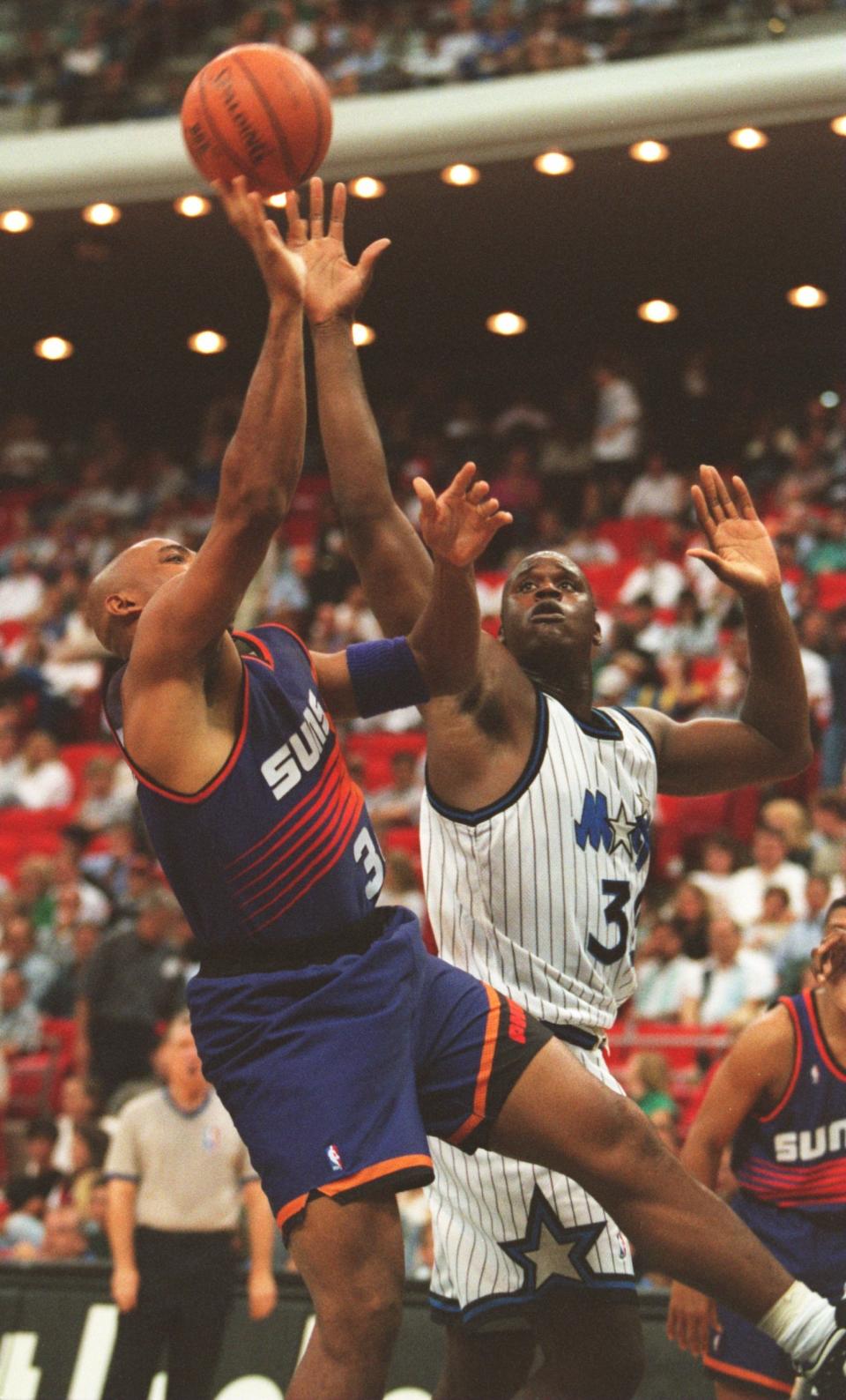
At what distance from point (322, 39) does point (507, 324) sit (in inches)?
161

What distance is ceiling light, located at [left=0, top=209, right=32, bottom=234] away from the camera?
53.7 feet

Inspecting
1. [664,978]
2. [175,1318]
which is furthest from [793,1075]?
[664,978]

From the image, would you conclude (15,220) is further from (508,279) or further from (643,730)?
(643,730)

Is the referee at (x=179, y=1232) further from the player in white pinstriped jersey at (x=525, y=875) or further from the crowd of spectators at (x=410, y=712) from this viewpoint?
the player in white pinstriped jersey at (x=525, y=875)

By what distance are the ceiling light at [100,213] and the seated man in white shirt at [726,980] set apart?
356 inches

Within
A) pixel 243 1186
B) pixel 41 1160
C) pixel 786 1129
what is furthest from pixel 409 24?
pixel 786 1129

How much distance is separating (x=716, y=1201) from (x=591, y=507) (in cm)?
1215

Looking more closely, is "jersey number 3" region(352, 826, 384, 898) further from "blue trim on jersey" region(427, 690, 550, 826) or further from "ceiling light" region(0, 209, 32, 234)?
"ceiling light" region(0, 209, 32, 234)

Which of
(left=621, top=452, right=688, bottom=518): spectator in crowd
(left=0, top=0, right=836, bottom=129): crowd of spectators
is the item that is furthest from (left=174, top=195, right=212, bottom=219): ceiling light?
(left=621, top=452, right=688, bottom=518): spectator in crowd

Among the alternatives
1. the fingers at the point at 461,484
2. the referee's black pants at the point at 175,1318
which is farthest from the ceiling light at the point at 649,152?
the fingers at the point at 461,484

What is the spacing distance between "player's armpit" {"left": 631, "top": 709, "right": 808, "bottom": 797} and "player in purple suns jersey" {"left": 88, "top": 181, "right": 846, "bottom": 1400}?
109 cm

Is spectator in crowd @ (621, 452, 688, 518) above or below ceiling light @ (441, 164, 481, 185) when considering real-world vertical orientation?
below

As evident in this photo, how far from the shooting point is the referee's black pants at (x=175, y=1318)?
7.28 meters

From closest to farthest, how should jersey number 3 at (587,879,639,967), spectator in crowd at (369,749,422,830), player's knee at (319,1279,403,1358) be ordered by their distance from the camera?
player's knee at (319,1279,403,1358) < jersey number 3 at (587,879,639,967) < spectator in crowd at (369,749,422,830)
